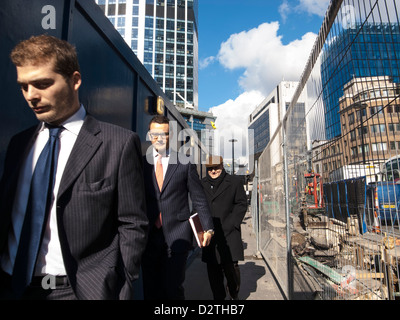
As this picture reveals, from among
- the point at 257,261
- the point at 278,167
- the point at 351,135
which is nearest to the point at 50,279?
the point at 351,135

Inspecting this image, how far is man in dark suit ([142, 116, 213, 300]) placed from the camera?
234 cm

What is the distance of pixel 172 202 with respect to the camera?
7.98ft

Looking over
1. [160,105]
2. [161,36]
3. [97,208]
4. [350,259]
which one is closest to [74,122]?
[97,208]

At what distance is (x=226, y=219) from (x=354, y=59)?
8.58 ft

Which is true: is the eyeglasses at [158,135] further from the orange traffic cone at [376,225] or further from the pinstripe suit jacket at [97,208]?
the orange traffic cone at [376,225]

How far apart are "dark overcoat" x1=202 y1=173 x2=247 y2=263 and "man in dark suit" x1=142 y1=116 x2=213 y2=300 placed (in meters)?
0.97

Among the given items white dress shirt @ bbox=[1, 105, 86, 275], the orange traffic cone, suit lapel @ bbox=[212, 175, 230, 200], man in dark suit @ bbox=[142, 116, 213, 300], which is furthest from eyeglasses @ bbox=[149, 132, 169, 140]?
the orange traffic cone

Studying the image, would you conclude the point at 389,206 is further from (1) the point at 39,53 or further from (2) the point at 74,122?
(1) the point at 39,53

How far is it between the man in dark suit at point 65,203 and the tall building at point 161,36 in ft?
202

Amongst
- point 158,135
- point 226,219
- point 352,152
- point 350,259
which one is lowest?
point 350,259

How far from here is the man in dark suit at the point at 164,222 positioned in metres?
2.34

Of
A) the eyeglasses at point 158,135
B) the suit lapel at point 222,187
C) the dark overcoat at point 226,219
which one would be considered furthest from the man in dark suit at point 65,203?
the suit lapel at point 222,187

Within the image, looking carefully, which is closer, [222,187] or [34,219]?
[34,219]

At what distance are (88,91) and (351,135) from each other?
193cm
